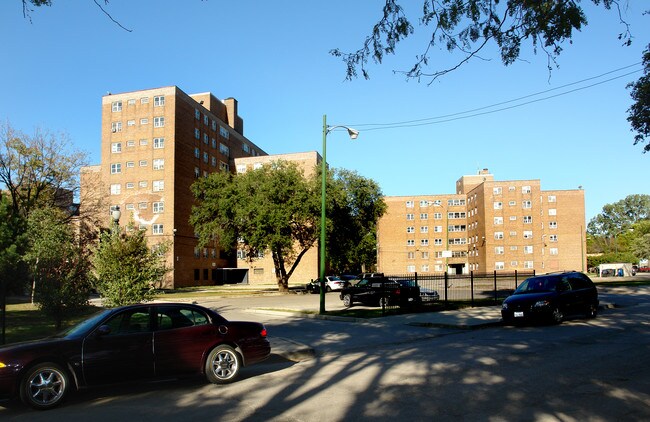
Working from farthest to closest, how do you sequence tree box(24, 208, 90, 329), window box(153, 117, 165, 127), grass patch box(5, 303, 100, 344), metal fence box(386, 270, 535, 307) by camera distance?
window box(153, 117, 165, 127)
metal fence box(386, 270, 535, 307)
tree box(24, 208, 90, 329)
grass patch box(5, 303, 100, 344)

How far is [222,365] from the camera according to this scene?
818cm

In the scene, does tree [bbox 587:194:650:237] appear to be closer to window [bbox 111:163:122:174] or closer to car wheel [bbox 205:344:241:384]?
window [bbox 111:163:122:174]

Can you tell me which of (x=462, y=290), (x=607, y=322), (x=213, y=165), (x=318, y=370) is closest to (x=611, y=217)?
(x=213, y=165)

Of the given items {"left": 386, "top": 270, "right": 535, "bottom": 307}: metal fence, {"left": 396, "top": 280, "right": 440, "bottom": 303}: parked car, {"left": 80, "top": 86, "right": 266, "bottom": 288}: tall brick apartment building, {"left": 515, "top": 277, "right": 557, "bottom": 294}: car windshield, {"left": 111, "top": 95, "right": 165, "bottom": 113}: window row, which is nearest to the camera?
{"left": 515, "top": 277, "right": 557, "bottom": 294}: car windshield

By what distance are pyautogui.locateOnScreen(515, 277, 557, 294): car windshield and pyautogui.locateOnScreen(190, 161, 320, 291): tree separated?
2286cm

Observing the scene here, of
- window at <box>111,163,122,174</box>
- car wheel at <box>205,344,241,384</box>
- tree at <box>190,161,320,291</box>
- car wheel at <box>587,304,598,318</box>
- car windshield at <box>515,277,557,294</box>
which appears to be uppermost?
window at <box>111,163,122,174</box>

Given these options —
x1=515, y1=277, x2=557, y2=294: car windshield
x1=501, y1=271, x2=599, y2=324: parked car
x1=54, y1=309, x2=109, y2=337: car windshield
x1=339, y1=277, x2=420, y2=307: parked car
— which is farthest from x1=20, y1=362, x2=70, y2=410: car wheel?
x1=339, y1=277, x2=420, y2=307: parked car

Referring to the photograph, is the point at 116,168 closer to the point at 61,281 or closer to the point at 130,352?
the point at 61,281

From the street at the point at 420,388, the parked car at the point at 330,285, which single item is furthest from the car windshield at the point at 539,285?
the parked car at the point at 330,285

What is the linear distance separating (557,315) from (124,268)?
13513 millimetres

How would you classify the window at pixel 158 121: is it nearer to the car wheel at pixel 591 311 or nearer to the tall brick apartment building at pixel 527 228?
the tall brick apartment building at pixel 527 228

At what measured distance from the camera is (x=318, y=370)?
29.8ft

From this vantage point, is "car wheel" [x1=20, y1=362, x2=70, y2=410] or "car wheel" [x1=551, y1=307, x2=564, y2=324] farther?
"car wheel" [x1=551, y1=307, x2=564, y2=324]

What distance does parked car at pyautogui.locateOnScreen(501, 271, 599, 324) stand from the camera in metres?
15.3
